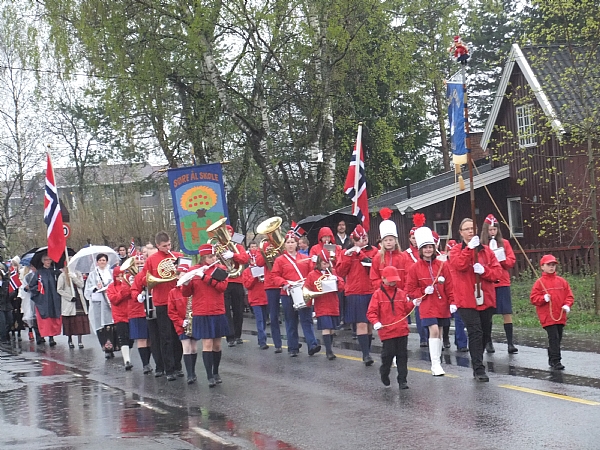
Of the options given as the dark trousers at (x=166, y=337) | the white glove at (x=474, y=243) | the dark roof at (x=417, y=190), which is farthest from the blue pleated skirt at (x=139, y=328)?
the dark roof at (x=417, y=190)

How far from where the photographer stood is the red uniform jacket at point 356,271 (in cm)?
1430

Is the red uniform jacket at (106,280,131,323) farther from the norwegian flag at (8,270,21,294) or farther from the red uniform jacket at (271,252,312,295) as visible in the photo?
the norwegian flag at (8,270,21,294)

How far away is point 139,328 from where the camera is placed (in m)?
14.2

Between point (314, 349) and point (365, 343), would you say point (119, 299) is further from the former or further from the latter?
point (365, 343)

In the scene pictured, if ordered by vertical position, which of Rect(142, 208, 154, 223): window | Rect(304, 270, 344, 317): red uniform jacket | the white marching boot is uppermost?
Rect(142, 208, 154, 223): window

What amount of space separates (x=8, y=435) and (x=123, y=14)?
1719 cm

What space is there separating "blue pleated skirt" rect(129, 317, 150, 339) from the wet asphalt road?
67cm

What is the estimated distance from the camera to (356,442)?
27.5 ft

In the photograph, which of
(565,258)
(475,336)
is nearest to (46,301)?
(475,336)

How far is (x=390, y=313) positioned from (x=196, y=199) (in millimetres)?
9491

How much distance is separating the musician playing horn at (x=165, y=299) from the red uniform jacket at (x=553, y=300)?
483 cm

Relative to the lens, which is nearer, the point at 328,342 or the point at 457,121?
the point at 328,342

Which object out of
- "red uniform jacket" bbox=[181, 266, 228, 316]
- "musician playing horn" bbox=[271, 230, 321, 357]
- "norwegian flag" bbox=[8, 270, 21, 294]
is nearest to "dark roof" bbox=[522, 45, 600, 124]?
"musician playing horn" bbox=[271, 230, 321, 357]

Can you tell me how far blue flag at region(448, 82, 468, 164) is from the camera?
48.4 feet
